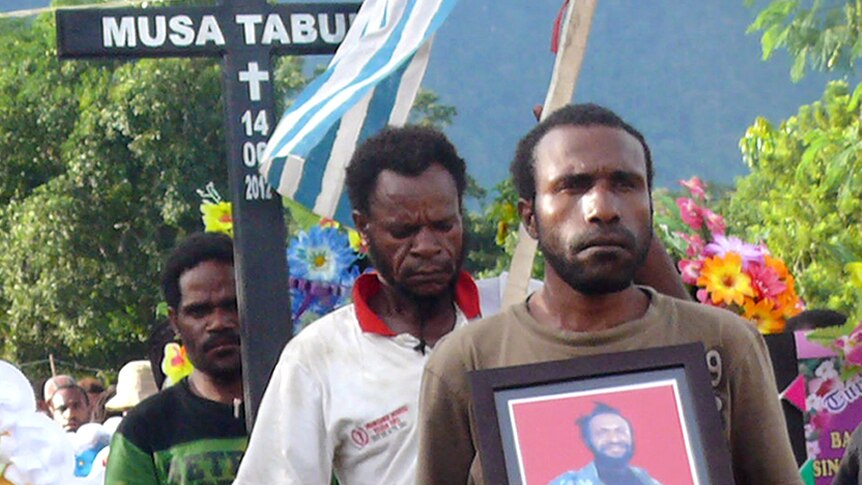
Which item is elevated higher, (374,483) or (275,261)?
(275,261)

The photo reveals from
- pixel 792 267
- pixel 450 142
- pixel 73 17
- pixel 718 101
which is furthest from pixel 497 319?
pixel 718 101

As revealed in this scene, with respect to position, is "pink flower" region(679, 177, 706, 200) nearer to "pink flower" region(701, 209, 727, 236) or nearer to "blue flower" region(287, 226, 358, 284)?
"pink flower" region(701, 209, 727, 236)

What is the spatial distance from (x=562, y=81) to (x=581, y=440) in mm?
1582

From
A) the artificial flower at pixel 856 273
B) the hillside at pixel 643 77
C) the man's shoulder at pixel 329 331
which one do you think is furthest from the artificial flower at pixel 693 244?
the hillside at pixel 643 77

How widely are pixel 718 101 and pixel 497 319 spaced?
496ft

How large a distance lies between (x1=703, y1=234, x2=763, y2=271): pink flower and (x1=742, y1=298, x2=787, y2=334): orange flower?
0.11 meters

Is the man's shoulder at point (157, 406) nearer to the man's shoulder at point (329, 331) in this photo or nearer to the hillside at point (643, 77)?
the man's shoulder at point (329, 331)

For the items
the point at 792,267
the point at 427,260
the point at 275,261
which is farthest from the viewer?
the point at 792,267

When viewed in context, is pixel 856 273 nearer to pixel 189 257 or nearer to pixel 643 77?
pixel 189 257

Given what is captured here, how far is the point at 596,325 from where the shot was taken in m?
3.19

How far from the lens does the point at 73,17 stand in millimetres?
5484

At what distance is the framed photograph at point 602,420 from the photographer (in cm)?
300

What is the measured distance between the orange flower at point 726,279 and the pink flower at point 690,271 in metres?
0.03

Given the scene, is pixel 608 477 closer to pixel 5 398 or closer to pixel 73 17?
pixel 5 398
